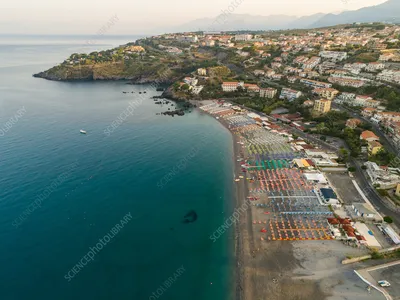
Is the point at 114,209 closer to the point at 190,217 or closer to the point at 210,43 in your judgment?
the point at 190,217

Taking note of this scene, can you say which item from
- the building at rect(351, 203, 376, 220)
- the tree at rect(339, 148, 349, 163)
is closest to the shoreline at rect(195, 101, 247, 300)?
the building at rect(351, 203, 376, 220)

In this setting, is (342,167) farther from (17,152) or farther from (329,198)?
(17,152)

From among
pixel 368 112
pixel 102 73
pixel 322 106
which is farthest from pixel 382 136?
pixel 102 73

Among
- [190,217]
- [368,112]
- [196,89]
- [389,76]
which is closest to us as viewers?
[190,217]

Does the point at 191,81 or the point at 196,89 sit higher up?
the point at 191,81

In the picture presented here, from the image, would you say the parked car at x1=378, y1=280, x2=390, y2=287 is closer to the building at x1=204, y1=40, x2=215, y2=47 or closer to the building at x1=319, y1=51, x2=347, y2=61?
the building at x1=319, y1=51, x2=347, y2=61

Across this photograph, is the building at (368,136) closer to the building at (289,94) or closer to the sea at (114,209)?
the sea at (114,209)
